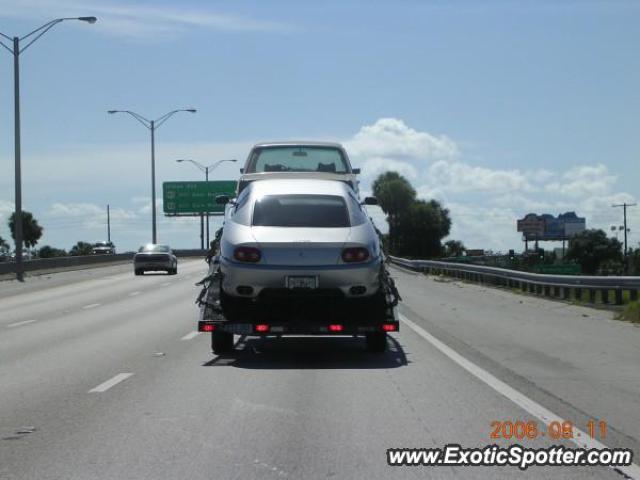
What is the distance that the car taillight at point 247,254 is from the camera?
12.5 metres

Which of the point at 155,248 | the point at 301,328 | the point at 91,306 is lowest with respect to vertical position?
the point at 91,306

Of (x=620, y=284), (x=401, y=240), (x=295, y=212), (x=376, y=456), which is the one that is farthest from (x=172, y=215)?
(x=376, y=456)

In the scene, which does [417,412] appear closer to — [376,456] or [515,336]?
[376,456]

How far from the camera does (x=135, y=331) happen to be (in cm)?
1834

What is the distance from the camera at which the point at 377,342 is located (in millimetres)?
13977

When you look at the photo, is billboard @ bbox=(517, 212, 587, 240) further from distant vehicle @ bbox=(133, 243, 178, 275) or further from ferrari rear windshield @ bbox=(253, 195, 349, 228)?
ferrari rear windshield @ bbox=(253, 195, 349, 228)

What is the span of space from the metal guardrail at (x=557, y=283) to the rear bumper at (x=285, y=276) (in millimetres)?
2495

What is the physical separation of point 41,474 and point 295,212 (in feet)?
22.6

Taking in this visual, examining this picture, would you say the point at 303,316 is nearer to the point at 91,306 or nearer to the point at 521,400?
the point at 521,400

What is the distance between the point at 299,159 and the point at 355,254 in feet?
20.2

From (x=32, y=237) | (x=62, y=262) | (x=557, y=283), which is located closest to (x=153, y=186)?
(x=62, y=262)

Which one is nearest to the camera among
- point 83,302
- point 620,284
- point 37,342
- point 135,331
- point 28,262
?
point 37,342

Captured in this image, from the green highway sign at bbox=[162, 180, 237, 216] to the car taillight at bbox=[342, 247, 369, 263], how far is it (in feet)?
265

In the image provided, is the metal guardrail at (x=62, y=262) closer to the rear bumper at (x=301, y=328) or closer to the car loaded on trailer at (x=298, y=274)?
the car loaded on trailer at (x=298, y=274)
